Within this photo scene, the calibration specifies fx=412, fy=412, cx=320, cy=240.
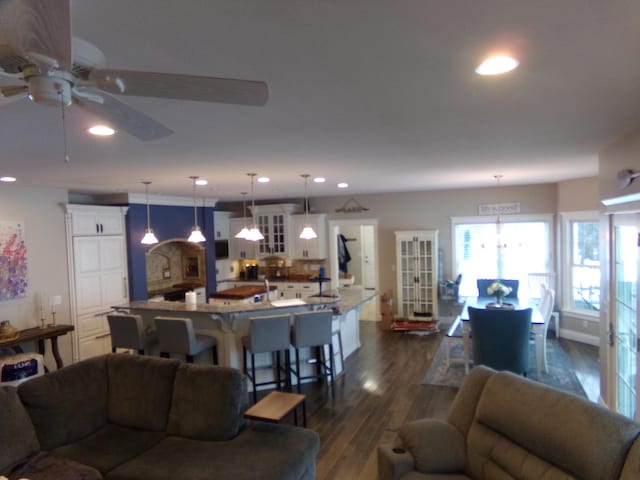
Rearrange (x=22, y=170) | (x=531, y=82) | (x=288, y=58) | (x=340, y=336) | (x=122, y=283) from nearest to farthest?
(x=288, y=58), (x=531, y=82), (x=22, y=170), (x=340, y=336), (x=122, y=283)

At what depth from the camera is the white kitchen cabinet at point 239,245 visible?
8.79m

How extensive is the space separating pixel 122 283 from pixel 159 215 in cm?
132

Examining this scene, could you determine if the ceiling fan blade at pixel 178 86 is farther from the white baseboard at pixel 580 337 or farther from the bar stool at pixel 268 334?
the white baseboard at pixel 580 337

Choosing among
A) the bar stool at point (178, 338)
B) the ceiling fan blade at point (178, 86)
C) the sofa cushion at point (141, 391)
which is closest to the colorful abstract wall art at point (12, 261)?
the bar stool at point (178, 338)

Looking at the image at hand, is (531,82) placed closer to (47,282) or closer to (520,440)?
(520,440)

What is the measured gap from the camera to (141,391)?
3291 mm

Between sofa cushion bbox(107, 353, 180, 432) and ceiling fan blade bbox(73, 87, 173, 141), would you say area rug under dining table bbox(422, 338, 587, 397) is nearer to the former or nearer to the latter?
sofa cushion bbox(107, 353, 180, 432)

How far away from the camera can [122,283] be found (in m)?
6.51

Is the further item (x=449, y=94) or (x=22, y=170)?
(x=22, y=170)

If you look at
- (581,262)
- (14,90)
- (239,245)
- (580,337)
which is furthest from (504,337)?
(239,245)

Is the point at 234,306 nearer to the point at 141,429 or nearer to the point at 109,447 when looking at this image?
the point at 141,429

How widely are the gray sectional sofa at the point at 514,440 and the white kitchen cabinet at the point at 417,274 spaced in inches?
193

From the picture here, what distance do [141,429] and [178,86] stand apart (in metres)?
2.85

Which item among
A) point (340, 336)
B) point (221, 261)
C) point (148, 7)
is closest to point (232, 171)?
point (340, 336)
